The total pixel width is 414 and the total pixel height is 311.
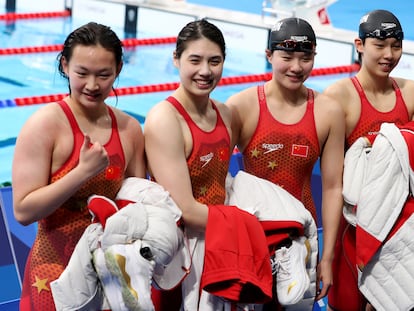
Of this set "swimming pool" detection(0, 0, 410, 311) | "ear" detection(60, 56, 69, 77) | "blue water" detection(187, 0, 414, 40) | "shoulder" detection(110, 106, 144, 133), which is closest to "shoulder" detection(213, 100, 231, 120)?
"shoulder" detection(110, 106, 144, 133)

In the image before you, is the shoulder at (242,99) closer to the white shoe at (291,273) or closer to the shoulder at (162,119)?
the shoulder at (162,119)

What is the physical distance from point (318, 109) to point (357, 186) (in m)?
0.34

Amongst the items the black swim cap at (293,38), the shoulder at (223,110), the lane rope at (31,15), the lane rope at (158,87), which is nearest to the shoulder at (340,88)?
the black swim cap at (293,38)

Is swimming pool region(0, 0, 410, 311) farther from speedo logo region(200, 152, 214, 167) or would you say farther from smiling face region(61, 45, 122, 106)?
smiling face region(61, 45, 122, 106)

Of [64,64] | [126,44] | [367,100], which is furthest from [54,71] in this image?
[64,64]

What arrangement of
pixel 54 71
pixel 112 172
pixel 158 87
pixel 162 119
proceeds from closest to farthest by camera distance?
pixel 112 172, pixel 162 119, pixel 158 87, pixel 54 71

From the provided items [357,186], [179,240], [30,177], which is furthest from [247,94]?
[30,177]

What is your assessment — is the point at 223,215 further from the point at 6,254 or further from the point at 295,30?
the point at 6,254

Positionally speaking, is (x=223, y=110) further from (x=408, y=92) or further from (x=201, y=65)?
(x=408, y=92)

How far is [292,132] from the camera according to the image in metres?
3.05

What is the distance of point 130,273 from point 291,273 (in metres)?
0.59

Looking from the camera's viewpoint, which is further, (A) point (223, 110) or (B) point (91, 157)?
(A) point (223, 110)

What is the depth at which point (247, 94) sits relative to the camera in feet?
10.1

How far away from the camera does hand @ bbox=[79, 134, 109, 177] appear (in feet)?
7.50
